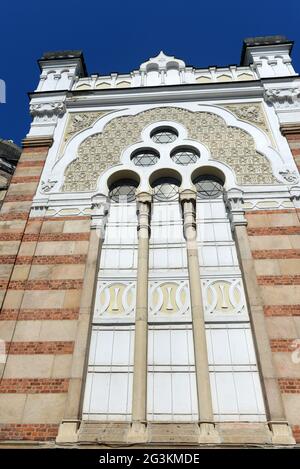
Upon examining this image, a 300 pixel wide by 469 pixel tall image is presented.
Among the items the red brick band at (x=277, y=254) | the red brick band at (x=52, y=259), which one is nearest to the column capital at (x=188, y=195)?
the red brick band at (x=277, y=254)

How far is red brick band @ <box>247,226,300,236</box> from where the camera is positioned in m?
7.90

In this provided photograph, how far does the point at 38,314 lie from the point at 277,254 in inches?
184

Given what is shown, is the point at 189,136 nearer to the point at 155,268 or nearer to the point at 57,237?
the point at 155,268

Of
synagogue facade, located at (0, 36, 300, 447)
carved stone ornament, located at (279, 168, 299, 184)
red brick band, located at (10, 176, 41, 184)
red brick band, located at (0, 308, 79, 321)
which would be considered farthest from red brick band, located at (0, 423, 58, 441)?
carved stone ornament, located at (279, 168, 299, 184)

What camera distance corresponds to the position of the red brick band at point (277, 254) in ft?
24.7

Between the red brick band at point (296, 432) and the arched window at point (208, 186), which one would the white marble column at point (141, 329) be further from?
the red brick band at point (296, 432)

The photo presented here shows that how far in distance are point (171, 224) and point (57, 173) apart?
3.18 metres

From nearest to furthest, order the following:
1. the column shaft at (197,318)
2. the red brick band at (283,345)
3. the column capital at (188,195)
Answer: the column shaft at (197,318) → the red brick band at (283,345) → the column capital at (188,195)

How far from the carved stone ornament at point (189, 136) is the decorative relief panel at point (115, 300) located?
8.89 ft

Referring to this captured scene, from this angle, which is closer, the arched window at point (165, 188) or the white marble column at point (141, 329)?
the white marble column at point (141, 329)

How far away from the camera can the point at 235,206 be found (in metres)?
8.46
